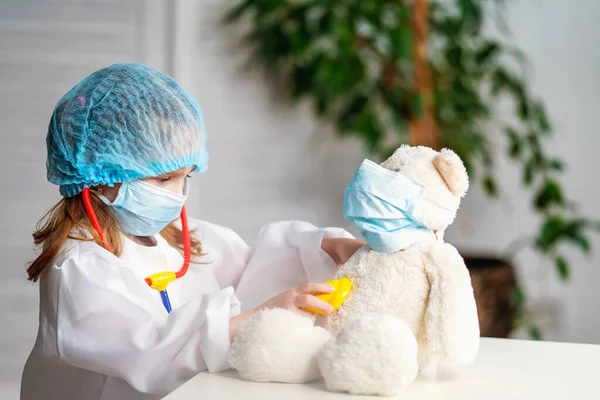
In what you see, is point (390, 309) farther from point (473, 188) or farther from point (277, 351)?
point (473, 188)

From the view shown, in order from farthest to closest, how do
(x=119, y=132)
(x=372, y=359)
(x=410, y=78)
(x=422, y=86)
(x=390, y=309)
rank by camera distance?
(x=410, y=78) → (x=422, y=86) → (x=119, y=132) → (x=390, y=309) → (x=372, y=359)

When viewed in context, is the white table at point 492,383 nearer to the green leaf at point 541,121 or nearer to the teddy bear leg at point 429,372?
the teddy bear leg at point 429,372

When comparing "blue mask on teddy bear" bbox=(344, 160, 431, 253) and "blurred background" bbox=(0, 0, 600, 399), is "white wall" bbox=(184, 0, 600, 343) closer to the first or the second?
"blurred background" bbox=(0, 0, 600, 399)

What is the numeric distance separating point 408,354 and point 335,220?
1849 millimetres

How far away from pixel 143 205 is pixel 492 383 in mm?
530

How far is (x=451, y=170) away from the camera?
2.52 ft

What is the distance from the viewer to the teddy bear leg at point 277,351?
68cm

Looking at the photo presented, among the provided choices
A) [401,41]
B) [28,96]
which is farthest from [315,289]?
[28,96]

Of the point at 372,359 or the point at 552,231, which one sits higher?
the point at 372,359

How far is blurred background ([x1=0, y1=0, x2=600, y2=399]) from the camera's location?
84.9 inches

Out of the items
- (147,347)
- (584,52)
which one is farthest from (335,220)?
(147,347)

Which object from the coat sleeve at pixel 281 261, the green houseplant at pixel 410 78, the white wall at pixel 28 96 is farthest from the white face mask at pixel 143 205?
the white wall at pixel 28 96

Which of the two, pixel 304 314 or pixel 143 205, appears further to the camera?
pixel 143 205

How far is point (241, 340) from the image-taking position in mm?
704
